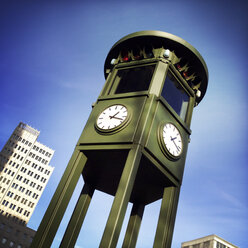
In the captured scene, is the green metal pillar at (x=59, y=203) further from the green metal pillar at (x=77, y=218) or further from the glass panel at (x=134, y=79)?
the glass panel at (x=134, y=79)

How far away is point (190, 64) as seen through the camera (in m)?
10.6

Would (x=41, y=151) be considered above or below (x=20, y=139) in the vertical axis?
below

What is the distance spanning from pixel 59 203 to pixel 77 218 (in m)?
1.84

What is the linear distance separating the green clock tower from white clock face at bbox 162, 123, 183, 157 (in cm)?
3

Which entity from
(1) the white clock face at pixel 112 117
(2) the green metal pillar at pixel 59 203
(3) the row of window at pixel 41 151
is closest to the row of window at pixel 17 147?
(3) the row of window at pixel 41 151

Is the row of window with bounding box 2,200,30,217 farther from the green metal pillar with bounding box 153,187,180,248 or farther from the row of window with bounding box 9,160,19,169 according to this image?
the green metal pillar with bounding box 153,187,180,248

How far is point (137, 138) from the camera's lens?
7.38 m

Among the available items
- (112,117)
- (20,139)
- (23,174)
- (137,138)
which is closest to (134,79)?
(112,117)

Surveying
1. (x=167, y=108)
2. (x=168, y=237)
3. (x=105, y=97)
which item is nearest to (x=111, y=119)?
(x=105, y=97)

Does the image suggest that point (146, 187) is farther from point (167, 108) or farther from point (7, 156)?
point (7, 156)

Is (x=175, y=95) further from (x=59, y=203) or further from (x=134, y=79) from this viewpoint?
(x=59, y=203)

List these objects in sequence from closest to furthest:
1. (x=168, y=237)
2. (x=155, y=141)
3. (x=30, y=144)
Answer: (x=168, y=237), (x=155, y=141), (x=30, y=144)

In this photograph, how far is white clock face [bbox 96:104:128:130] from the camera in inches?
322

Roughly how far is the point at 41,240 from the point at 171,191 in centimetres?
416
